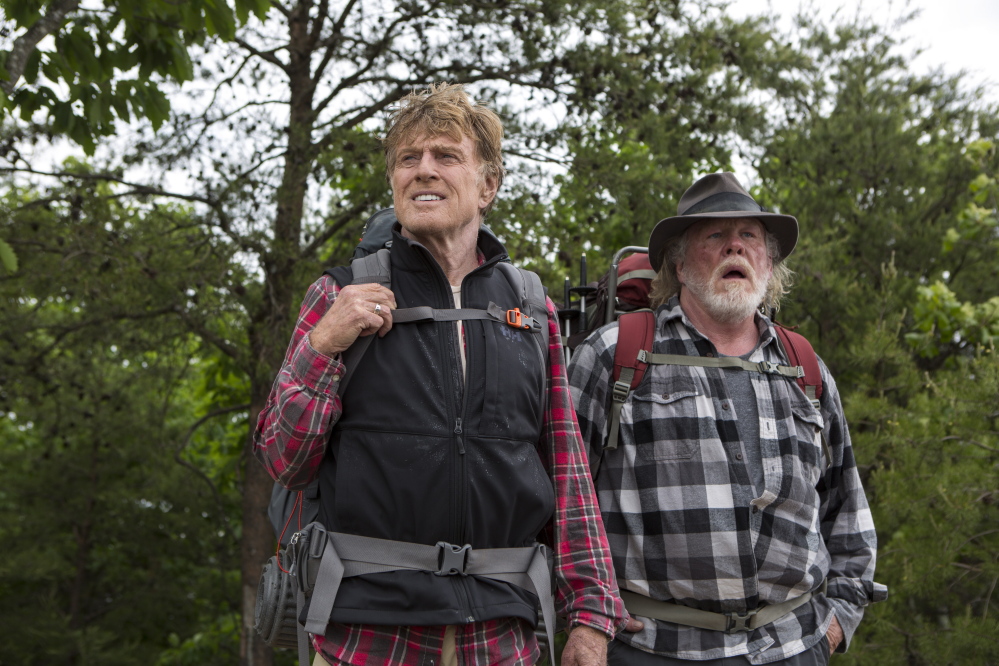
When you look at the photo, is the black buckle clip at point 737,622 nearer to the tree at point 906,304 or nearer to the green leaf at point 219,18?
the tree at point 906,304

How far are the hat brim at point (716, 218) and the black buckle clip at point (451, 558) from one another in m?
1.24

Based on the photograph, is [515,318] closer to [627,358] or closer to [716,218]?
[627,358]

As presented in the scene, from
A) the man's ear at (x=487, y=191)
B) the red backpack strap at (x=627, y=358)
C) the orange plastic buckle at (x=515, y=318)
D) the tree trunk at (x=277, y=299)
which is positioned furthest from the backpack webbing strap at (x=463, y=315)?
the tree trunk at (x=277, y=299)

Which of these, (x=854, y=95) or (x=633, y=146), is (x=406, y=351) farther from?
(x=854, y=95)

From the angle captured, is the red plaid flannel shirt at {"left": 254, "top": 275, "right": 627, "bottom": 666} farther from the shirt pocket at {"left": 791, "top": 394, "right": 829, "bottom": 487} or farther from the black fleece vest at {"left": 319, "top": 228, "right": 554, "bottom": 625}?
the shirt pocket at {"left": 791, "top": 394, "right": 829, "bottom": 487}

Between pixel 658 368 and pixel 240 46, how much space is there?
526cm

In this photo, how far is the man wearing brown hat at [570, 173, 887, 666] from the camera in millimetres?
2283

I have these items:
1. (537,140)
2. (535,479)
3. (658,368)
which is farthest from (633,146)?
(535,479)

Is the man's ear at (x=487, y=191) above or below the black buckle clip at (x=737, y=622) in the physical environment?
above

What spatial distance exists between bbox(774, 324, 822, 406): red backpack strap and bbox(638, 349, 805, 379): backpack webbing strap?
45 mm

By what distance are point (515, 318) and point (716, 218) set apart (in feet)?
3.04

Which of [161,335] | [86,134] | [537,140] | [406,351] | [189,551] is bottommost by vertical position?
[189,551]

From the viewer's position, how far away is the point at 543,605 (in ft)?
6.25

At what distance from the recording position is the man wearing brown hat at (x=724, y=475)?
2.28 meters
